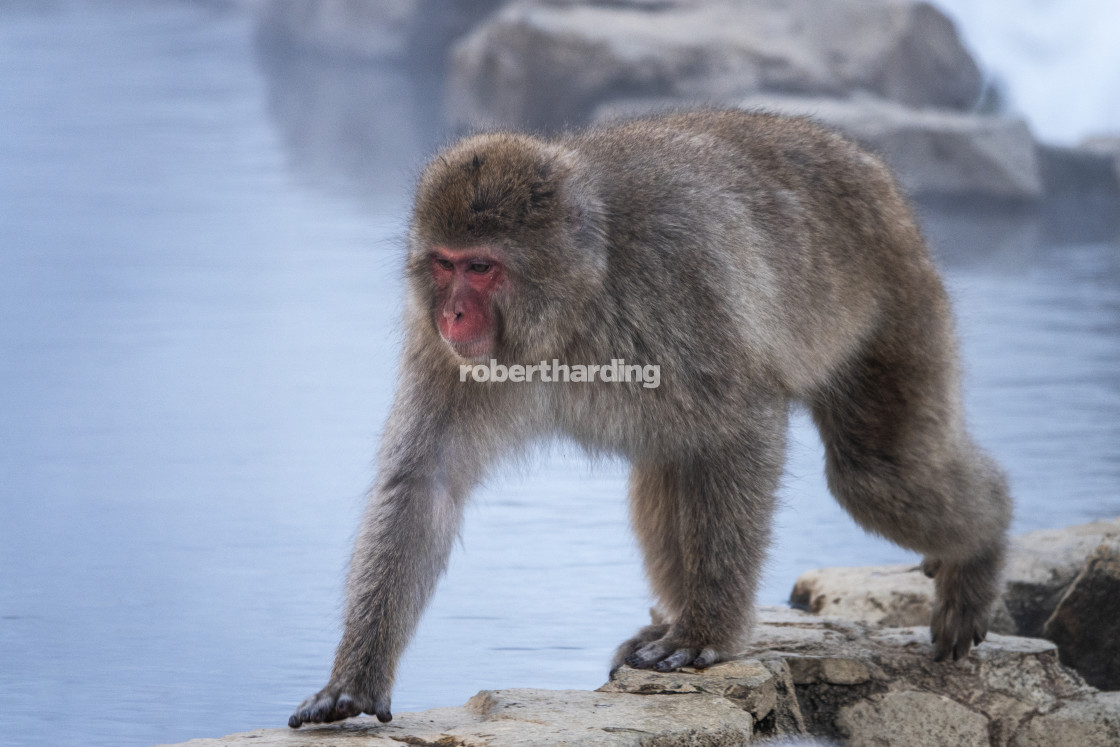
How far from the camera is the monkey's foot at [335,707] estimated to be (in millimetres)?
2918

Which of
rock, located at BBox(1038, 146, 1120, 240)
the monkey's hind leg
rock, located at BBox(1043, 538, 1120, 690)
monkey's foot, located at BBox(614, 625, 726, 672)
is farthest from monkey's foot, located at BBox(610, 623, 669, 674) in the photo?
rock, located at BBox(1038, 146, 1120, 240)

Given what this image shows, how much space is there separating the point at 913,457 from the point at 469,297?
52.5 inches

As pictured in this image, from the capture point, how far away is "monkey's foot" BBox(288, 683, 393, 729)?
2.92 m

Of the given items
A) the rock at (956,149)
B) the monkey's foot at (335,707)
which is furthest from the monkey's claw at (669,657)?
the rock at (956,149)

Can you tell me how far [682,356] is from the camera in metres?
3.14

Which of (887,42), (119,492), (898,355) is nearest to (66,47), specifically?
(887,42)

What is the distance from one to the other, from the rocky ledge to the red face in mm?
803

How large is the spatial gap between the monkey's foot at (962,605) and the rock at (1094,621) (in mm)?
437

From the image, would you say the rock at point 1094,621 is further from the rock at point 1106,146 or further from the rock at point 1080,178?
the rock at point 1106,146

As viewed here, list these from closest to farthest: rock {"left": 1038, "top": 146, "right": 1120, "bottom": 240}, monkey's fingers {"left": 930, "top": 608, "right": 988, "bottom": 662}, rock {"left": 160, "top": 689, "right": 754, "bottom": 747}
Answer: rock {"left": 160, "top": 689, "right": 754, "bottom": 747} → monkey's fingers {"left": 930, "top": 608, "right": 988, "bottom": 662} → rock {"left": 1038, "top": 146, "right": 1120, "bottom": 240}

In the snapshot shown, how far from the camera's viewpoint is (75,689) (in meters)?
3.72

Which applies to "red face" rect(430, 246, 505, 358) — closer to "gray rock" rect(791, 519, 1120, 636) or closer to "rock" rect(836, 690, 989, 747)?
"rock" rect(836, 690, 989, 747)

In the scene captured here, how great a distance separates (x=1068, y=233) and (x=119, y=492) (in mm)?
7220

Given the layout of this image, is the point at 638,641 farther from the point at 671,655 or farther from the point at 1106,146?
the point at 1106,146
